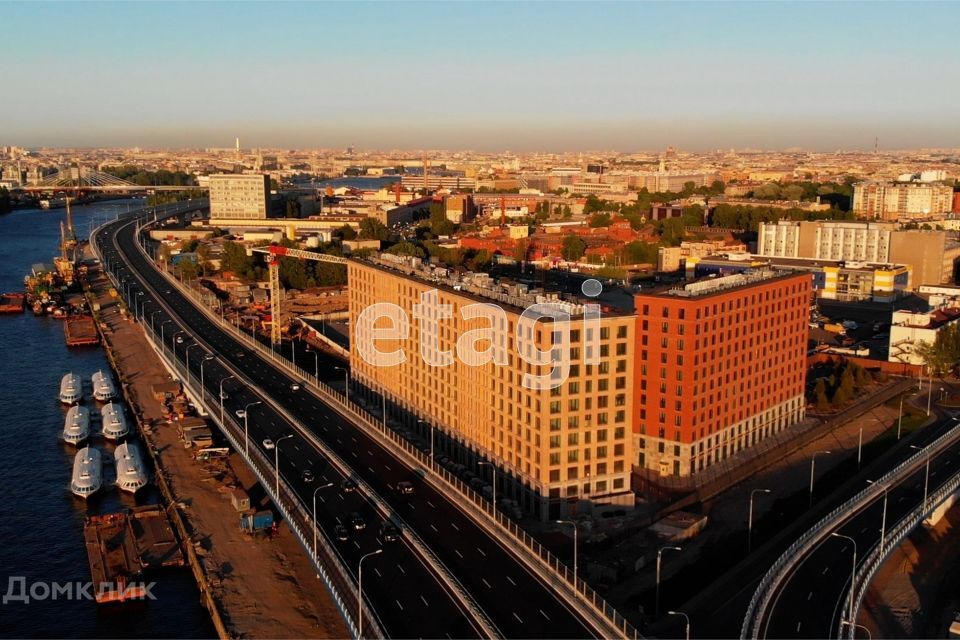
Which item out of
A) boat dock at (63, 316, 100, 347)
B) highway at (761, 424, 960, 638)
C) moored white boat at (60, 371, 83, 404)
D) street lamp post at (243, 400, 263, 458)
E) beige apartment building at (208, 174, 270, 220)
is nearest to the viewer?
highway at (761, 424, 960, 638)

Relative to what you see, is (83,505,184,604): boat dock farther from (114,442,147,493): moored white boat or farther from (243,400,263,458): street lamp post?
(243,400,263,458): street lamp post

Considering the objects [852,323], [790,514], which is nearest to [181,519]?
[790,514]

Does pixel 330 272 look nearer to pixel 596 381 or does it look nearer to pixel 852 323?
pixel 852 323

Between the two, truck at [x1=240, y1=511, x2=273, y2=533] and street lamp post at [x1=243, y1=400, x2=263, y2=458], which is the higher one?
street lamp post at [x1=243, y1=400, x2=263, y2=458]

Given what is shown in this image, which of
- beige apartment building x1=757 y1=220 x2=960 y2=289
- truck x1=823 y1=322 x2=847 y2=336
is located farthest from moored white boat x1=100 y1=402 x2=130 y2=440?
beige apartment building x1=757 y1=220 x2=960 y2=289

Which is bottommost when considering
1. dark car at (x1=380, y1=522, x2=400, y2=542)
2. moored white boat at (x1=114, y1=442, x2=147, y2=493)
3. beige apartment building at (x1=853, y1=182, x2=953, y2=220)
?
moored white boat at (x1=114, y1=442, x2=147, y2=493)

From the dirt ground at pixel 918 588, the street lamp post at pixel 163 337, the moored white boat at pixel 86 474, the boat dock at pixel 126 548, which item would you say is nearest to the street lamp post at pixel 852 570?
the dirt ground at pixel 918 588

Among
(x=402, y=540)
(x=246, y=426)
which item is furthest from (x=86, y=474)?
(x=402, y=540)

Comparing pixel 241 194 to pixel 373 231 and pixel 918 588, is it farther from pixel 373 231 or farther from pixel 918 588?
pixel 918 588
